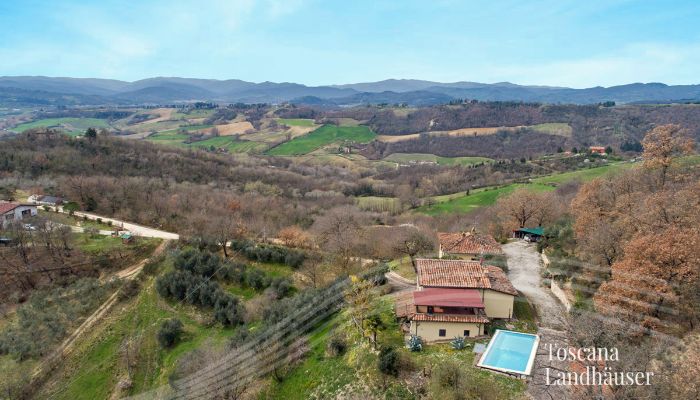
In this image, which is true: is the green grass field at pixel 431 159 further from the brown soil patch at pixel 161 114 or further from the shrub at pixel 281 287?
the brown soil patch at pixel 161 114

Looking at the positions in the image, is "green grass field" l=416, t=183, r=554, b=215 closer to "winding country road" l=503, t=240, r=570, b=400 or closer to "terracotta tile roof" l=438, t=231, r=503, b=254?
"winding country road" l=503, t=240, r=570, b=400

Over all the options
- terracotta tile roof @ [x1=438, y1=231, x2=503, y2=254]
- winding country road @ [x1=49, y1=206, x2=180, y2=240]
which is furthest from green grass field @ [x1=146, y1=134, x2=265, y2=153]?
terracotta tile roof @ [x1=438, y1=231, x2=503, y2=254]

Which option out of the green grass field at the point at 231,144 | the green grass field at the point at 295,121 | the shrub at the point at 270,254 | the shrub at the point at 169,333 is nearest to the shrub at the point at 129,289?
the shrub at the point at 169,333

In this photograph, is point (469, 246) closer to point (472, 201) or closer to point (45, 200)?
point (472, 201)

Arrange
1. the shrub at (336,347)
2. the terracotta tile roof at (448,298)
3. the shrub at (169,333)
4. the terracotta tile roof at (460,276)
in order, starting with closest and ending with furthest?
the terracotta tile roof at (448,298) < the shrub at (336,347) < the terracotta tile roof at (460,276) < the shrub at (169,333)

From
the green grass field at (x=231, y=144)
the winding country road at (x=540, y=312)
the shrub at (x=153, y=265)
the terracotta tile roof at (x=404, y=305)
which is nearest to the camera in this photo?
the winding country road at (x=540, y=312)

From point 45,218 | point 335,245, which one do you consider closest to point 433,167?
point 335,245
